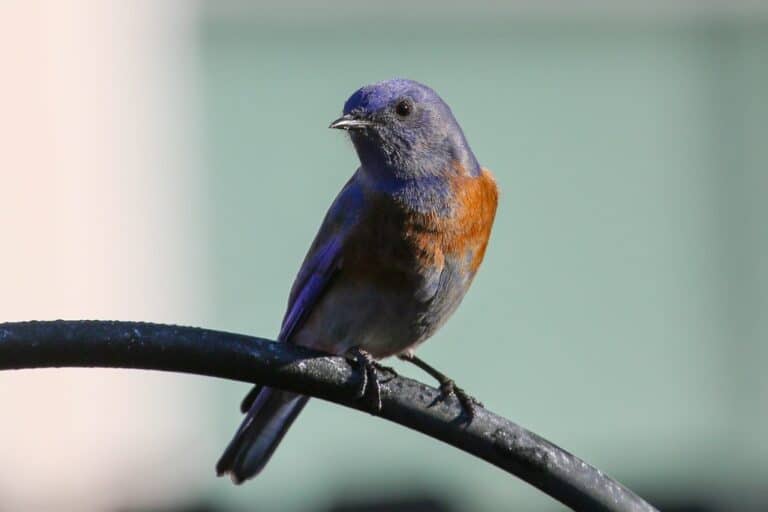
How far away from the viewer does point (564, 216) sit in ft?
32.6

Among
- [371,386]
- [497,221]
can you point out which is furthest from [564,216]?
[371,386]

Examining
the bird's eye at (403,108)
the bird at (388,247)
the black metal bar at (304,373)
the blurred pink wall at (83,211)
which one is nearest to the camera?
the black metal bar at (304,373)

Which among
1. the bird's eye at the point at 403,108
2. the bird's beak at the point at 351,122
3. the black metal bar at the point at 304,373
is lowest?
the black metal bar at the point at 304,373

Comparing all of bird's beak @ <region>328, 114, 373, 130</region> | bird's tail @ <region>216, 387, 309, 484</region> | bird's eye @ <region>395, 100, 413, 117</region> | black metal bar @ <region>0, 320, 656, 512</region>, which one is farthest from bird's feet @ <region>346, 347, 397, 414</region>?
bird's eye @ <region>395, 100, 413, 117</region>

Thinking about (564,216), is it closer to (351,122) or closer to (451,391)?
(351,122)

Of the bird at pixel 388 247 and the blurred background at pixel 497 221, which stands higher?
the blurred background at pixel 497 221

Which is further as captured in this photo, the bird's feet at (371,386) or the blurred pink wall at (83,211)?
the blurred pink wall at (83,211)

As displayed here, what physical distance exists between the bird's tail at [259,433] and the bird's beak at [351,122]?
74cm

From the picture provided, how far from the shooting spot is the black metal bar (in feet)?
9.59

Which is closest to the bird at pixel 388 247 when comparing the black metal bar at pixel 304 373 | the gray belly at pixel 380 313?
the gray belly at pixel 380 313

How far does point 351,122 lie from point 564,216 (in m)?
5.31

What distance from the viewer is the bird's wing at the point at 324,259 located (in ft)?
15.3

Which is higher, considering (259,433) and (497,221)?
(497,221)

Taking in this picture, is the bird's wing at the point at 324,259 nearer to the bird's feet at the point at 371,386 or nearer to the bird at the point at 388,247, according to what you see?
the bird at the point at 388,247
